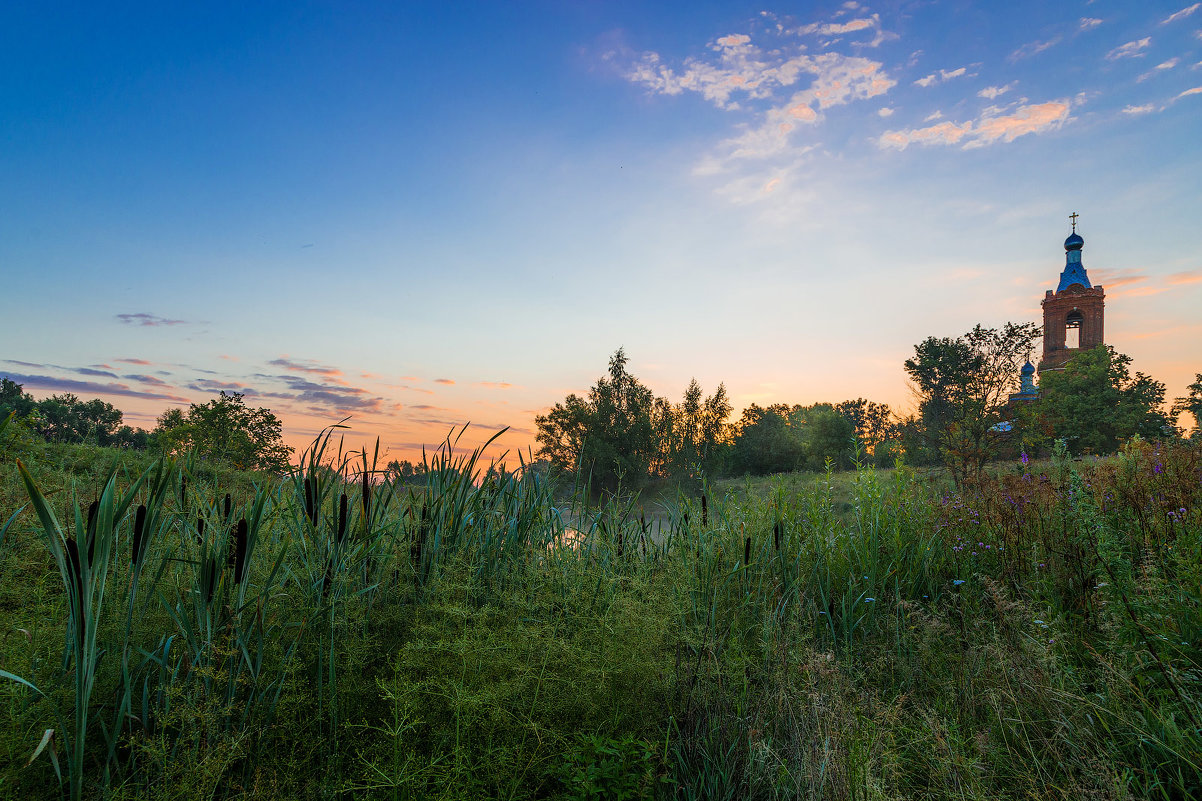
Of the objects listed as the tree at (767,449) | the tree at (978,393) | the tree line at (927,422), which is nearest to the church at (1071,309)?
the tree line at (927,422)

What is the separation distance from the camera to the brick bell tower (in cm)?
5331

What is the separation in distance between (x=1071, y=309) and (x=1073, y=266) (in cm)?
448

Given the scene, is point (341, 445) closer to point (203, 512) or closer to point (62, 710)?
point (203, 512)

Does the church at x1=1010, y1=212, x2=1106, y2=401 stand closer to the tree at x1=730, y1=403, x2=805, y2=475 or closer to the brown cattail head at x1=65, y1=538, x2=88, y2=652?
the tree at x1=730, y1=403, x2=805, y2=475

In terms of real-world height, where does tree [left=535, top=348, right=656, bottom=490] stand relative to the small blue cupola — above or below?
below

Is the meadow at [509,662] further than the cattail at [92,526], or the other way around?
the meadow at [509,662]

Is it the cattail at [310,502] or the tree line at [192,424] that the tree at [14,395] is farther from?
the cattail at [310,502]

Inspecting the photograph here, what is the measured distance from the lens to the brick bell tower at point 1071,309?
5331 centimetres

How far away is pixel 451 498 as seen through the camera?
10.6 feet

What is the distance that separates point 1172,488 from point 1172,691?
3.53 metres

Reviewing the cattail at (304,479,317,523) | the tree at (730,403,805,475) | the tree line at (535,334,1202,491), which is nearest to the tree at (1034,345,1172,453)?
the tree line at (535,334,1202,491)

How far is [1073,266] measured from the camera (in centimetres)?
5591

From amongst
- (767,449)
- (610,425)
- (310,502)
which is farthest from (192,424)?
(767,449)

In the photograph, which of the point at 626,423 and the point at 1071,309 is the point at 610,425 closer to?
the point at 626,423
